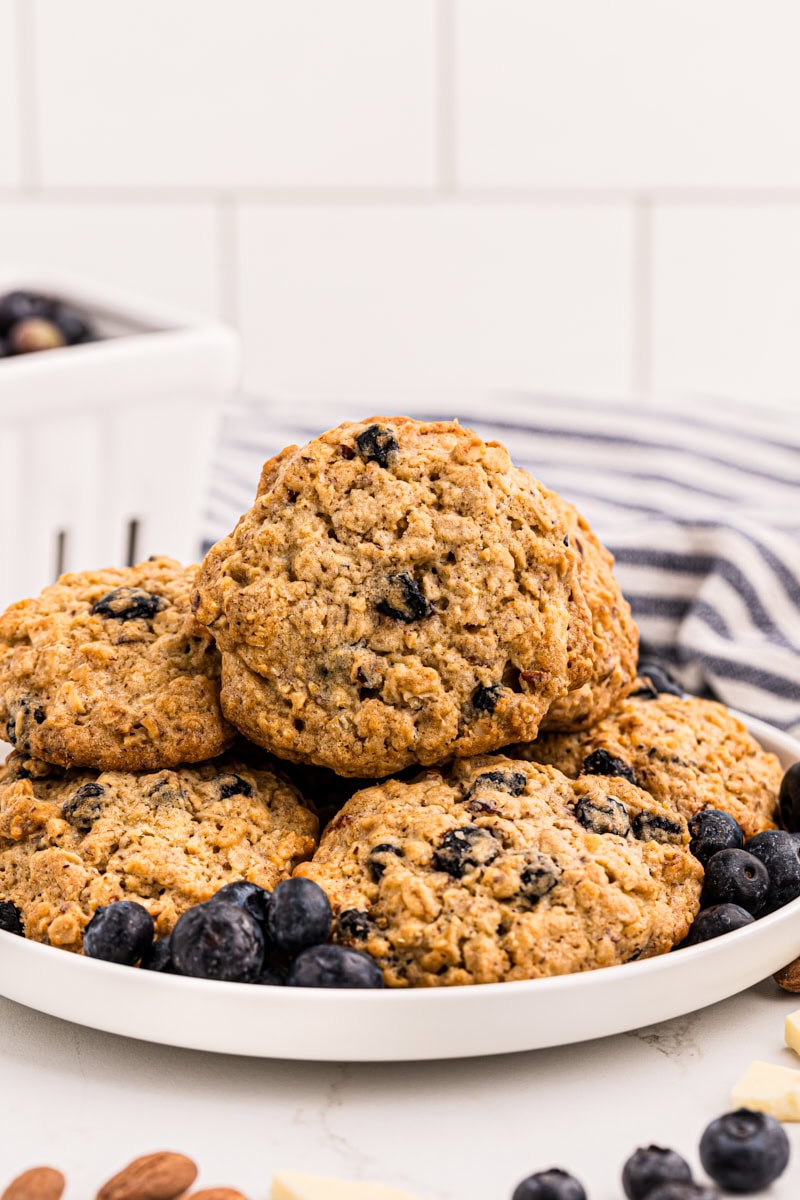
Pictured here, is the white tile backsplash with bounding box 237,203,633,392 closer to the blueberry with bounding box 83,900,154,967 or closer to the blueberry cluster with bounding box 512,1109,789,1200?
the blueberry with bounding box 83,900,154,967

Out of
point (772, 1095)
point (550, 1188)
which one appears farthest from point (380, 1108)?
point (772, 1095)

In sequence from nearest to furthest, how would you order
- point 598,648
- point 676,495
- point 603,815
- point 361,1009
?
1. point 361,1009
2. point 603,815
3. point 598,648
4. point 676,495

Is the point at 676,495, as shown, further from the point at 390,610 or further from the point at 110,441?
the point at 390,610

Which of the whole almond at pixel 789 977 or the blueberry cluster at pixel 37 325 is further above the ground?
the blueberry cluster at pixel 37 325

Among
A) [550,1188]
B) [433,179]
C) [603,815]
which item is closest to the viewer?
[550,1188]

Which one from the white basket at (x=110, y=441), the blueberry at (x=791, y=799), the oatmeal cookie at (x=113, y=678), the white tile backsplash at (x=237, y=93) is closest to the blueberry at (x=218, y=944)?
the oatmeal cookie at (x=113, y=678)

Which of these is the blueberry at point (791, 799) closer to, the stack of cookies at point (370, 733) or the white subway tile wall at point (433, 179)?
the stack of cookies at point (370, 733)

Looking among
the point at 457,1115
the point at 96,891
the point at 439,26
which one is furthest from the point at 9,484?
the point at 439,26

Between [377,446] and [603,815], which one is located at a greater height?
[377,446]
